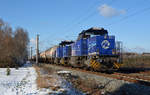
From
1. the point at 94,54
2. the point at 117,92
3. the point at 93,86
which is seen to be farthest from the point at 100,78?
the point at 94,54

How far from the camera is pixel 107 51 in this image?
1357 centimetres

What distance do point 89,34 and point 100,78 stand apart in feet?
20.5

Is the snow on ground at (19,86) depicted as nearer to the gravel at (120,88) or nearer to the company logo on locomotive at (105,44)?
the gravel at (120,88)

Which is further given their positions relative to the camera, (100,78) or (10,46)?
(10,46)

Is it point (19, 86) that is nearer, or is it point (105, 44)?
point (19, 86)

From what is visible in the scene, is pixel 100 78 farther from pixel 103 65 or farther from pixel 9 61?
pixel 9 61

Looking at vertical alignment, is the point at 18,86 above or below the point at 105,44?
below

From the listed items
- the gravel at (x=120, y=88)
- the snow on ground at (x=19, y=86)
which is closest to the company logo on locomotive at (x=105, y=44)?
the gravel at (x=120, y=88)

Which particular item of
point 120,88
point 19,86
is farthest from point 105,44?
point 19,86

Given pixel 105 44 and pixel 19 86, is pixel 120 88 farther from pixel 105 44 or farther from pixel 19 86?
pixel 105 44

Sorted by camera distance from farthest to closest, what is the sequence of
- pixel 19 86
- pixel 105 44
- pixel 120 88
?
1. pixel 105 44
2. pixel 19 86
3. pixel 120 88

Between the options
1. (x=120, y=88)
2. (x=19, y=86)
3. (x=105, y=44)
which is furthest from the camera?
(x=105, y=44)

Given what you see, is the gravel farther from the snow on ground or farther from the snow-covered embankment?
the snow-covered embankment

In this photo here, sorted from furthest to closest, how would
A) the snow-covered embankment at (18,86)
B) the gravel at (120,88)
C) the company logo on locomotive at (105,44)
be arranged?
1. the company logo on locomotive at (105,44)
2. the snow-covered embankment at (18,86)
3. the gravel at (120,88)
